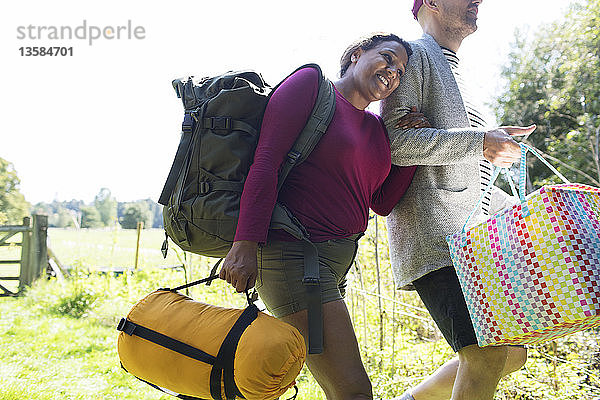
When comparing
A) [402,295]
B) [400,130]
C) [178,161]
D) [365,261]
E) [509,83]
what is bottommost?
[402,295]

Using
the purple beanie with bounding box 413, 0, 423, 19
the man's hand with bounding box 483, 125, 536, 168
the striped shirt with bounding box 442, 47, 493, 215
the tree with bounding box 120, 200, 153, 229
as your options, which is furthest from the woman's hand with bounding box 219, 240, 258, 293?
the tree with bounding box 120, 200, 153, 229

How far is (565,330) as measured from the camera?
4.17 ft

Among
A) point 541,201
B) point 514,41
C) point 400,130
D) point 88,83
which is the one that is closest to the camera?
point 541,201

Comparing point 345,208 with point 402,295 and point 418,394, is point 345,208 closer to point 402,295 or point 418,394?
point 418,394

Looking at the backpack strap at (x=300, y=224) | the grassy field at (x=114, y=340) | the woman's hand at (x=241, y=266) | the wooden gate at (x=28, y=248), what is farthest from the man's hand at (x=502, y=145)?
the wooden gate at (x=28, y=248)

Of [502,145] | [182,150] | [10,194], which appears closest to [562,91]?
[502,145]

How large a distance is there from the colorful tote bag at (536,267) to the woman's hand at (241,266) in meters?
0.56

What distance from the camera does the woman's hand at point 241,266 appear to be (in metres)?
1.22

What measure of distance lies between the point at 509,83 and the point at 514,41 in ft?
4.86

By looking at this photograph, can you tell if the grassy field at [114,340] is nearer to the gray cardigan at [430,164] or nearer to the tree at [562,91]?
the gray cardigan at [430,164]

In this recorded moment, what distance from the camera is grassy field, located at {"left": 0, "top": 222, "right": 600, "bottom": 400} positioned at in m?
2.87

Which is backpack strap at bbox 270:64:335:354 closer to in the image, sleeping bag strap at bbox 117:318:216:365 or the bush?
sleeping bag strap at bbox 117:318:216:365

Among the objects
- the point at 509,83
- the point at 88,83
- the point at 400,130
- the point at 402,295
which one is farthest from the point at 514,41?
the point at 400,130

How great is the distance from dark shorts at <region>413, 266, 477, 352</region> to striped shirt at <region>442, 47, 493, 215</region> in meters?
0.29
